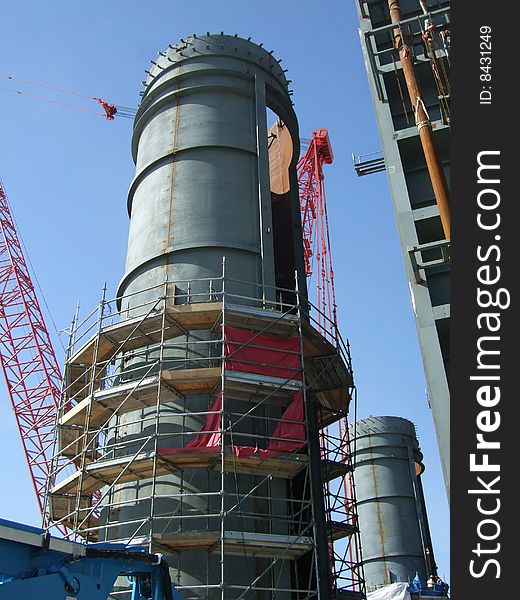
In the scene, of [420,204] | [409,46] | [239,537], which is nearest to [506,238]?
[420,204]

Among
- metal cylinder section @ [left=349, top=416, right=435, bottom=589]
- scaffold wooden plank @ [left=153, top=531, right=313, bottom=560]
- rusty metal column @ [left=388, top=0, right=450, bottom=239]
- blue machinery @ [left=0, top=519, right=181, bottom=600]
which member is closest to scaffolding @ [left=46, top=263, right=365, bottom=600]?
scaffold wooden plank @ [left=153, top=531, right=313, bottom=560]

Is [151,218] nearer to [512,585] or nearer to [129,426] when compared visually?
[129,426]

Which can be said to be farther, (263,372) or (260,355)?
(260,355)

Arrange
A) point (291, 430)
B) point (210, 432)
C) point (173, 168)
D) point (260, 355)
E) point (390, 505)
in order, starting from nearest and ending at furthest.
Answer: point (210, 432)
point (291, 430)
point (260, 355)
point (173, 168)
point (390, 505)

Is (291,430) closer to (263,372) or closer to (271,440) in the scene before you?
(271,440)

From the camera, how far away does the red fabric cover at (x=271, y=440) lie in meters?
14.1

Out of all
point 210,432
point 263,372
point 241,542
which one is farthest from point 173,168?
point 241,542

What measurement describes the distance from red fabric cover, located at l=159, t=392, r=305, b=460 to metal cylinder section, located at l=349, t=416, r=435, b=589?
18010mm

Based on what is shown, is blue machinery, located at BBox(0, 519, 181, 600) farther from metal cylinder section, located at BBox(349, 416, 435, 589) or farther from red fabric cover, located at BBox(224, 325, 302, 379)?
metal cylinder section, located at BBox(349, 416, 435, 589)

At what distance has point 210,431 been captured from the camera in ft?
47.6

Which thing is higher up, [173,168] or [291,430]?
[173,168]

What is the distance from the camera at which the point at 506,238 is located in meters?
6.36

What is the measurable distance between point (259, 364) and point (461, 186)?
31.1 feet

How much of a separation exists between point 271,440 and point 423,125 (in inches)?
289
